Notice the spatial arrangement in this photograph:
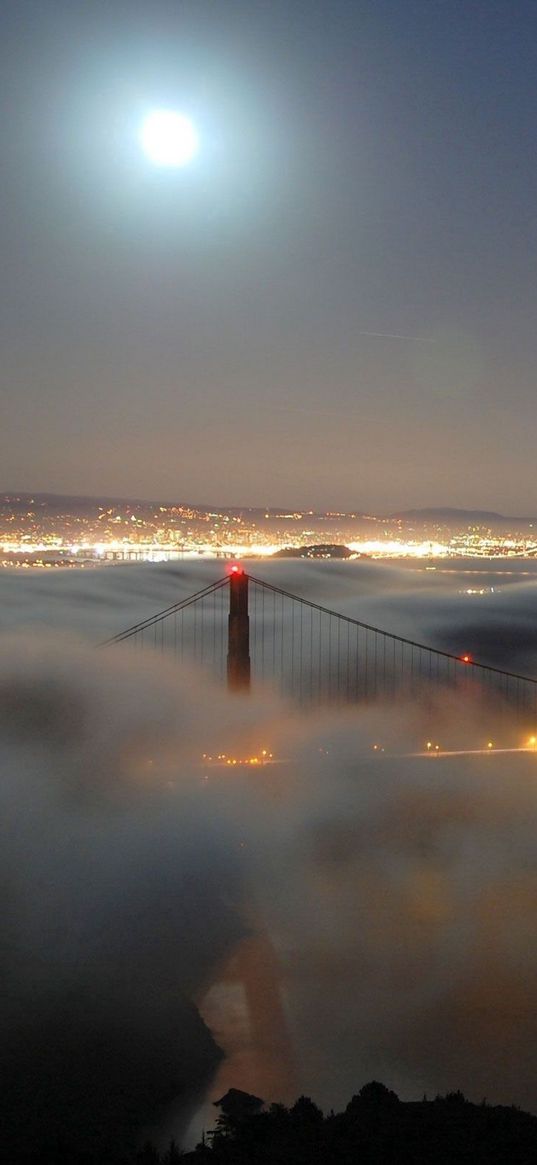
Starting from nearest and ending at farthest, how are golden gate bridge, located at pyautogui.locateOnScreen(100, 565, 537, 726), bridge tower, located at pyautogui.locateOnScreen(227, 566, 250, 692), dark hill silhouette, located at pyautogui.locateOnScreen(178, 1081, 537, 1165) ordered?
1. dark hill silhouette, located at pyautogui.locateOnScreen(178, 1081, 537, 1165)
2. bridge tower, located at pyautogui.locateOnScreen(227, 566, 250, 692)
3. golden gate bridge, located at pyautogui.locateOnScreen(100, 565, 537, 726)

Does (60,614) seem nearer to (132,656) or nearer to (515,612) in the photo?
(132,656)

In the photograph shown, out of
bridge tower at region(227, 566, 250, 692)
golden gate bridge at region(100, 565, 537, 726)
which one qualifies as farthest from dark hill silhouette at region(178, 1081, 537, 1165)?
bridge tower at region(227, 566, 250, 692)

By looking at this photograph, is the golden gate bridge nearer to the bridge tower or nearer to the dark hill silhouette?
the bridge tower

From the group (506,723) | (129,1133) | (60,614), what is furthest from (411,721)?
(129,1133)

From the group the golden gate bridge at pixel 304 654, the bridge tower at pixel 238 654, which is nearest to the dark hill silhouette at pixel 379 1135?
the golden gate bridge at pixel 304 654

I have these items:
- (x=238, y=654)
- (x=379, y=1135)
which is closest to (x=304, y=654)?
(x=238, y=654)

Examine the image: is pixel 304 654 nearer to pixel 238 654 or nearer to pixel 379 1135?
pixel 238 654

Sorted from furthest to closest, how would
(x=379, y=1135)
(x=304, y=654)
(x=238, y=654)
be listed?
(x=304, y=654)
(x=238, y=654)
(x=379, y=1135)

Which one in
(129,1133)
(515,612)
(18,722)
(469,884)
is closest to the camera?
(129,1133)
